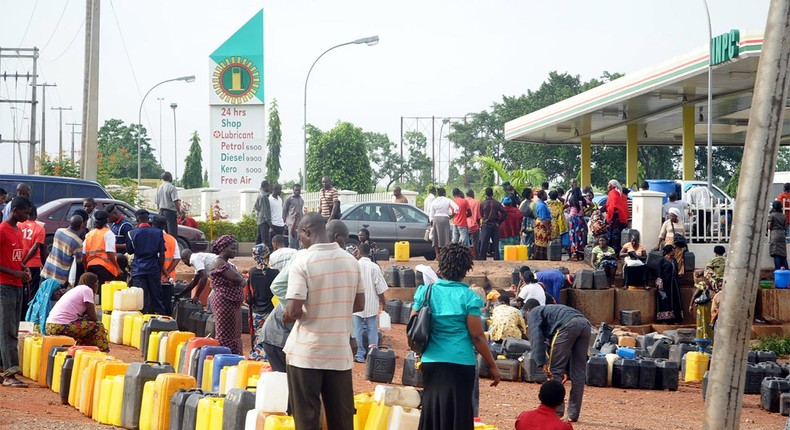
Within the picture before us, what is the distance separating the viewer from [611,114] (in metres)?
35.3

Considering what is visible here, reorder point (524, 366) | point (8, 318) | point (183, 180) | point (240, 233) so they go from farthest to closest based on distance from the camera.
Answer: point (183, 180) → point (240, 233) → point (524, 366) → point (8, 318)

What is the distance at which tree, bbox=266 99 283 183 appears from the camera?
61.7m

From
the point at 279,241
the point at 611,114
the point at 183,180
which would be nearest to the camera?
the point at 279,241

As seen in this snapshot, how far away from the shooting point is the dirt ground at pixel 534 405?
10922 millimetres

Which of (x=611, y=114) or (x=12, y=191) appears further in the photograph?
(x=611, y=114)

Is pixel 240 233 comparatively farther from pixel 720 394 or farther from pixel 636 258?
pixel 720 394

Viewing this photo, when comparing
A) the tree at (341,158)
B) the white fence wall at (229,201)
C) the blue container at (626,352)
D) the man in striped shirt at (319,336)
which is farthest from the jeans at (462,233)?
the tree at (341,158)

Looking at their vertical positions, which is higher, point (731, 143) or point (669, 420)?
point (731, 143)

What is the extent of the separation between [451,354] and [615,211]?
598 inches

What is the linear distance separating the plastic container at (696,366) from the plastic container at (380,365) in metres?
5.46

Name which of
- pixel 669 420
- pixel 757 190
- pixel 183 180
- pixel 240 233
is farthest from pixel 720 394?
pixel 183 180

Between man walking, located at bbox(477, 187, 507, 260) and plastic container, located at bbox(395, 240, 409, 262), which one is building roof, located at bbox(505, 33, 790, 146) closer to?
man walking, located at bbox(477, 187, 507, 260)

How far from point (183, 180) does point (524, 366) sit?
179 feet

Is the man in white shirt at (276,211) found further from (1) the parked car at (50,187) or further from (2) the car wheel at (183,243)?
(1) the parked car at (50,187)
